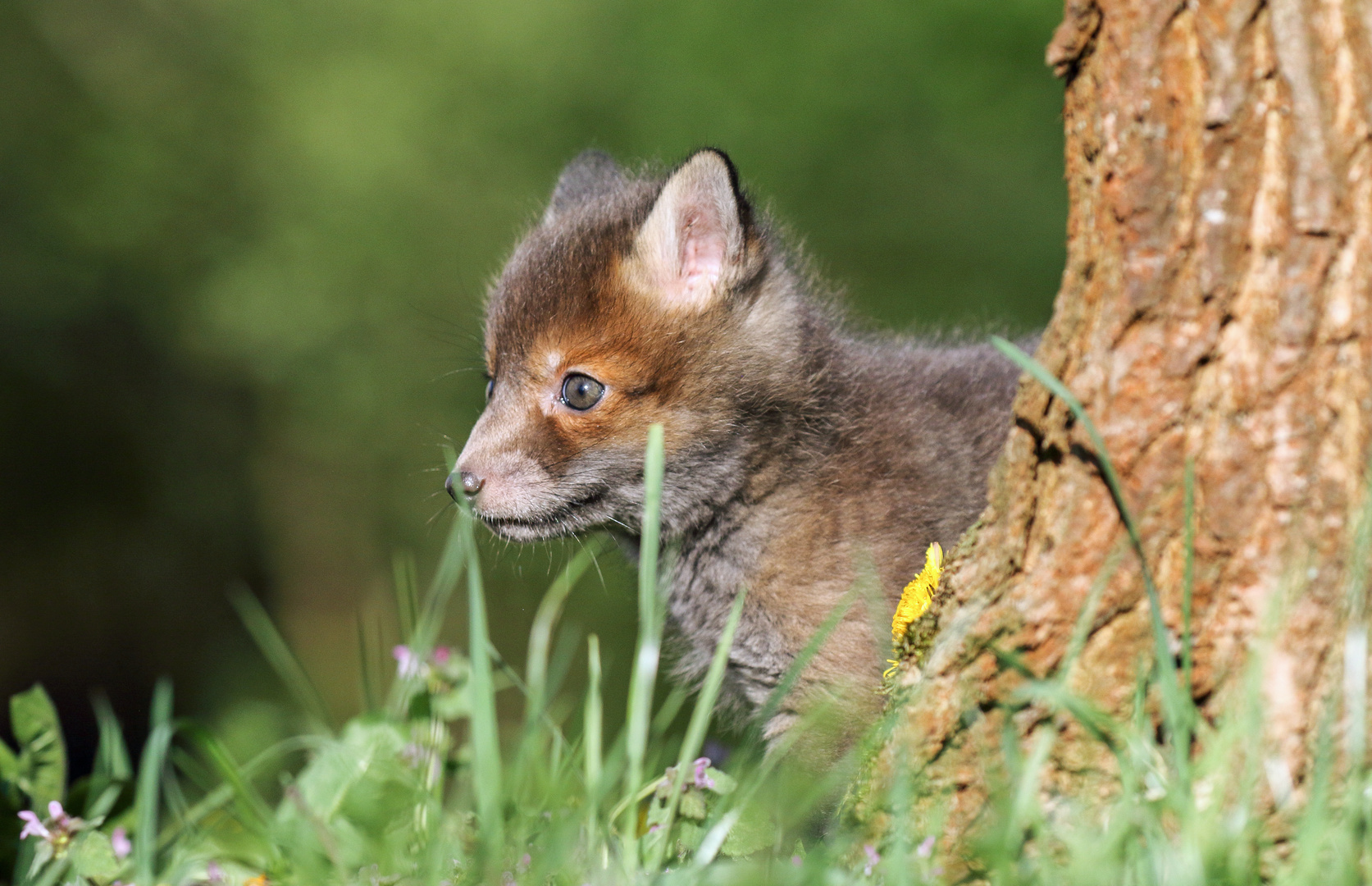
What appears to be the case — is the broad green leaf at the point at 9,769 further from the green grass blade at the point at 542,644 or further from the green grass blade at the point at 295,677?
the green grass blade at the point at 542,644

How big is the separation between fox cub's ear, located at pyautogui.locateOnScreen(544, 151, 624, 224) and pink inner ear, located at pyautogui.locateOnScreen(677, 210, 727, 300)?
643 millimetres

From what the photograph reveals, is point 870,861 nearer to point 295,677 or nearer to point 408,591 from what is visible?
point 408,591

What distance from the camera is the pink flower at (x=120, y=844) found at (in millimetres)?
2441

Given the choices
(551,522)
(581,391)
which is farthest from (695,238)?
(551,522)

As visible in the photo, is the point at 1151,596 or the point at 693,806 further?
the point at 693,806

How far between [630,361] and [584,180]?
111cm

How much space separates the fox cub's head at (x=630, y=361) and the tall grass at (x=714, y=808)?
536 millimetres

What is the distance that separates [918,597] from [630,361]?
1.05 metres

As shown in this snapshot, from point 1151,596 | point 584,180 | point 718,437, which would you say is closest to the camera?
point 1151,596

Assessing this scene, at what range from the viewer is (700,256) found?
3.17 meters

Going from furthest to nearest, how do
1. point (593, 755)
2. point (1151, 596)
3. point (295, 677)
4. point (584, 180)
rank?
point (584, 180), point (295, 677), point (593, 755), point (1151, 596)

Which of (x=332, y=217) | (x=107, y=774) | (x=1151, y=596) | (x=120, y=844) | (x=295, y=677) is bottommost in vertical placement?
(x=120, y=844)

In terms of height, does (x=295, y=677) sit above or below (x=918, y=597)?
below

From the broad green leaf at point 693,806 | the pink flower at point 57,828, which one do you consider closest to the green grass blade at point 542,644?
the broad green leaf at point 693,806
